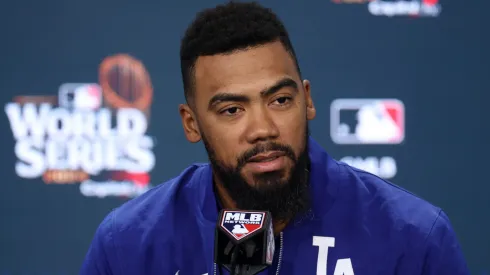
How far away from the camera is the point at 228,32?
137cm

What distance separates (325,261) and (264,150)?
0.73 feet

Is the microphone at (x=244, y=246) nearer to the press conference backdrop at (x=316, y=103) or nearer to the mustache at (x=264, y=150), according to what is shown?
the mustache at (x=264, y=150)

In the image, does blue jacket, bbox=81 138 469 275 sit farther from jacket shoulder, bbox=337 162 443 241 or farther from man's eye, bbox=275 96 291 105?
man's eye, bbox=275 96 291 105

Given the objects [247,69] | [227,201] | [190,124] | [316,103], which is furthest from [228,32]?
[316,103]

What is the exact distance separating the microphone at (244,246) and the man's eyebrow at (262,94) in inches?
10.5

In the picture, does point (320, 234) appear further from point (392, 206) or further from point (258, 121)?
point (258, 121)

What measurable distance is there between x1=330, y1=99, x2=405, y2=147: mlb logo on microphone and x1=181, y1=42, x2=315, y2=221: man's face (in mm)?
1333

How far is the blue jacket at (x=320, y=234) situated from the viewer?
134 cm

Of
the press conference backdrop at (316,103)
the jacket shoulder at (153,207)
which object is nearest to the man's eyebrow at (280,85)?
the jacket shoulder at (153,207)

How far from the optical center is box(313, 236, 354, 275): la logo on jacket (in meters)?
1.36

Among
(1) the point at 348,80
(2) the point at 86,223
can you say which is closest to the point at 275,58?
(1) the point at 348,80

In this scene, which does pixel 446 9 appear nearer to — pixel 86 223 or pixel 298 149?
pixel 86 223

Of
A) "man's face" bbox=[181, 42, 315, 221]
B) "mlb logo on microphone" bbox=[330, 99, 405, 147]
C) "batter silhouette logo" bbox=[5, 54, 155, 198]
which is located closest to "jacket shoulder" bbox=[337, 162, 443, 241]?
"man's face" bbox=[181, 42, 315, 221]

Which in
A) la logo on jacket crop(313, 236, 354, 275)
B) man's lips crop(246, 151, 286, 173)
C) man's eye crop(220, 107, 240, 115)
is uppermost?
man's eye crop(220, 107, 240, 115)
